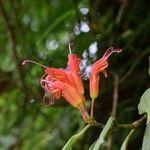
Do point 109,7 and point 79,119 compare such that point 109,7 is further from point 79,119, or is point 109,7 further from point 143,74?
point 79,119

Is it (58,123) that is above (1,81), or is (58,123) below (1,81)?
below

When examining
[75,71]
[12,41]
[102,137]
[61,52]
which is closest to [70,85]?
[75,71]

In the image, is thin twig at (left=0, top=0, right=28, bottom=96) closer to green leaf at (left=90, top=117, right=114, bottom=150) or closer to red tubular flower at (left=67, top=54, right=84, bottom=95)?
red tubular flower at (left=67, top=54, right=84, bottom=95)

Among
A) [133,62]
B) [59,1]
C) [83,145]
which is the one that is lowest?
[83,145]

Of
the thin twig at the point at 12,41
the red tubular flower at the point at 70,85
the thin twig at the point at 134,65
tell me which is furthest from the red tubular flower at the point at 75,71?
the thin twig at the point at 134,65

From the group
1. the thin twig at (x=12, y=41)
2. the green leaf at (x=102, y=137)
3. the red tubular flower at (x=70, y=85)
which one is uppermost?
the thin twig at (x=12, y=41)

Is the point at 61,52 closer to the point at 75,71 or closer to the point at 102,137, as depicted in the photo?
the point at 75,71

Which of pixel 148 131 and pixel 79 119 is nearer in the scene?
pixel 148 131

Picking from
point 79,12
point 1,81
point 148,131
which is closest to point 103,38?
point 79,12

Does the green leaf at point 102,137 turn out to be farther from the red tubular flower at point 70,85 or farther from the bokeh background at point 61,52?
the bokeh background at point 61,52
